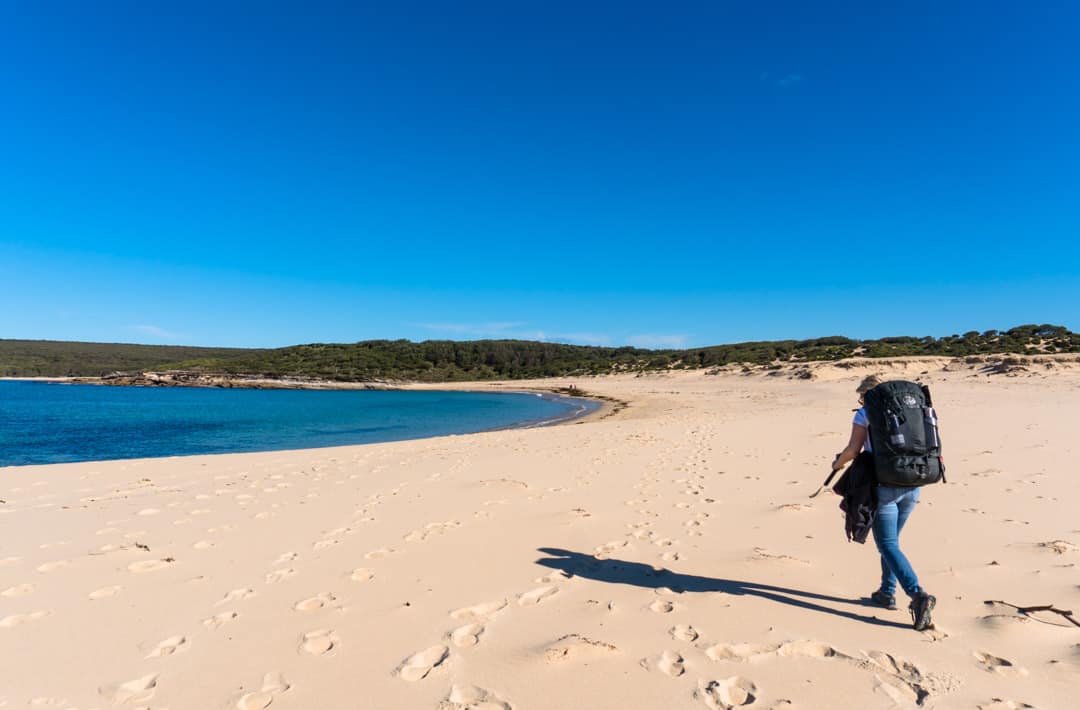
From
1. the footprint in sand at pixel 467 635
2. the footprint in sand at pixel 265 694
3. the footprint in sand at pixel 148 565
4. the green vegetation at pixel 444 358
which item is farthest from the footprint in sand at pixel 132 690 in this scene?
the green vegetation at pixel 444 358

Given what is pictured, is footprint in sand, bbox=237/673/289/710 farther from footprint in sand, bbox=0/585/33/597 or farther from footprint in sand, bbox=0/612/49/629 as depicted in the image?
footprint in sand, bbox=0/585/33/597

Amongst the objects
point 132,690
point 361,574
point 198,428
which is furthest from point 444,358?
point 132,690

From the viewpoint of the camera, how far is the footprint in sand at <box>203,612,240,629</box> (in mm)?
4043

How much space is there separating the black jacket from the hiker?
41 mm

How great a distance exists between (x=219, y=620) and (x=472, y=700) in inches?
97.8

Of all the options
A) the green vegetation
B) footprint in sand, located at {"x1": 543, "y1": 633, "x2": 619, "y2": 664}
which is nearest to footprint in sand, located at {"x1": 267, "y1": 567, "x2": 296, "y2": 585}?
footprint in sand, located at {"x1": 543, "y1": 633, "x2": 619, "y2": 664}

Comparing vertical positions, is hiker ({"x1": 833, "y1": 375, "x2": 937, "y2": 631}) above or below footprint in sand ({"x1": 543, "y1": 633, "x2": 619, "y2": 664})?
above

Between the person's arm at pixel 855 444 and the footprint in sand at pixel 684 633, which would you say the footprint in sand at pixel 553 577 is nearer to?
the footprint in sand at pixel 684 633

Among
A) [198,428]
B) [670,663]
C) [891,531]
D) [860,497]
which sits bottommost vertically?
[198,428]

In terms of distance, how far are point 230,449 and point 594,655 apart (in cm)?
2153

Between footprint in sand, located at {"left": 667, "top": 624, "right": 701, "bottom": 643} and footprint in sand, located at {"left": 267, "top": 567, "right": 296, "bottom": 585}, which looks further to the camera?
footprint in sand, located at {"left": 267, "top": 567, "right": 296, "bottom": 585}

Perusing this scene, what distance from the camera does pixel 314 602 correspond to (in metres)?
4.44

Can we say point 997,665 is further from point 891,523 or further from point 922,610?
point 891,523

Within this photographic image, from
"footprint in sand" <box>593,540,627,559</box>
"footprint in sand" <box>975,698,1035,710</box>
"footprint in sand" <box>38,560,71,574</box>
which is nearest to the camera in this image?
"footprint in sand" <box>975,698,1035,710</box>
